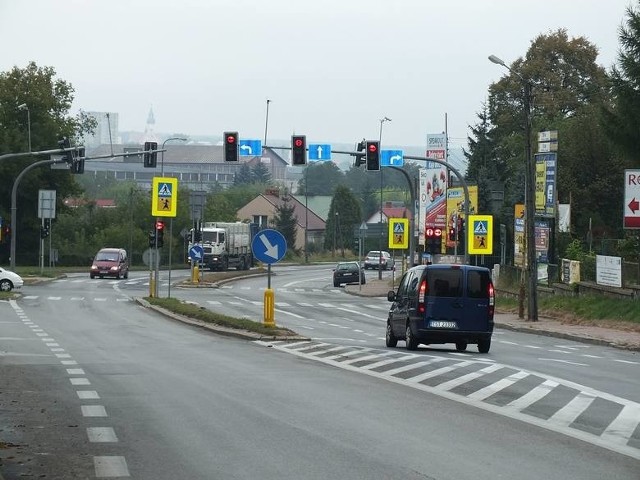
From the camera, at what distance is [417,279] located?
2720 cm

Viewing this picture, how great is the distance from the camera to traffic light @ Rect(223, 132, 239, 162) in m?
47.4

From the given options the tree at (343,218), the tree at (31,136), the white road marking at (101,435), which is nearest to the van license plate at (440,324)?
the white road marking at (101,435)

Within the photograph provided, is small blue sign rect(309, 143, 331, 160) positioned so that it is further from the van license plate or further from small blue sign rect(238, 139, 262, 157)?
the van license plate

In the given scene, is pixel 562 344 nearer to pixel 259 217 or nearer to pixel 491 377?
pixel 491 377

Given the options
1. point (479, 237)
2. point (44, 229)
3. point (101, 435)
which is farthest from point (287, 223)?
point (101, 435)

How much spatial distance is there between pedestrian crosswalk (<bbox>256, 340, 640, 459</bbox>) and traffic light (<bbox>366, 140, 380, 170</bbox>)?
22.5 m

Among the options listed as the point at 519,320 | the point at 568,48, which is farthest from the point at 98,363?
the point at 568,48

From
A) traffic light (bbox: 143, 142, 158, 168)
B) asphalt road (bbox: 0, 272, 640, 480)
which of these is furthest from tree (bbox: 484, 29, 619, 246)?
asphalt road (bbox: 0, 272, 640, 480)

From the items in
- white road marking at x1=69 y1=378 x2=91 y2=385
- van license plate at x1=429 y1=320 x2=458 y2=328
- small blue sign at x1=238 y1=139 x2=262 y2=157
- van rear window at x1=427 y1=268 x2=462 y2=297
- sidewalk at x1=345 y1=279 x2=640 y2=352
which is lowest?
sidewalk at x1=345 y1=279 x2=640 y2=352

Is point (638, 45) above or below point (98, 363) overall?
above

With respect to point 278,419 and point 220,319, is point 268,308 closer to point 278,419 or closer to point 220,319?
point 220,319

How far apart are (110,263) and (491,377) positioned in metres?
64.5

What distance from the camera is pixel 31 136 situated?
96062 millimetres

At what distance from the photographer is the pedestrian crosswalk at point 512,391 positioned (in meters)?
12.7
